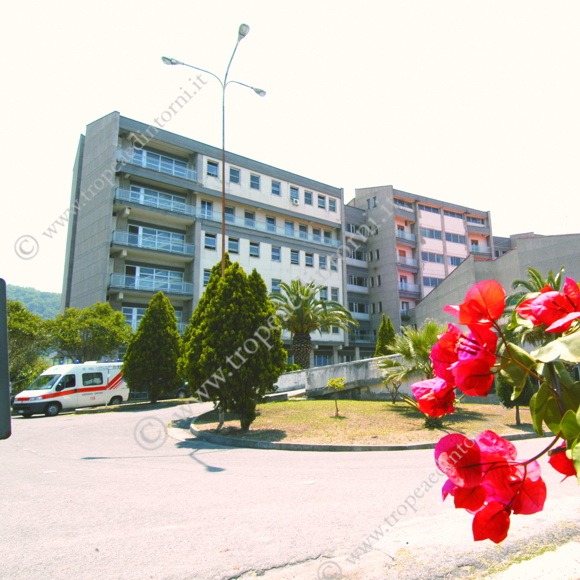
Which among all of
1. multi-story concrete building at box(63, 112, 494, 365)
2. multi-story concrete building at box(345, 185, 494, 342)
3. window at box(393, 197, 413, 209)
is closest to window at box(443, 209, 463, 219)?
multi-story concrete building at box(345, 185, 494, 342)

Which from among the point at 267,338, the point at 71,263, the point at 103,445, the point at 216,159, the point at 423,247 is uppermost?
the point at 216,159

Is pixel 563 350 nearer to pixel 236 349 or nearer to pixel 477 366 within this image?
pixel 477 366

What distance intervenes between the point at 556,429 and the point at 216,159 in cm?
4024

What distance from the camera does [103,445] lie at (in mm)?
11555

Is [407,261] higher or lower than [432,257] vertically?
lower

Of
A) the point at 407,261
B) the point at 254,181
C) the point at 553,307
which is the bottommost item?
the point at 553,307

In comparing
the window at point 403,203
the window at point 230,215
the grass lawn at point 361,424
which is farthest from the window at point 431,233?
the grass lawn at point 361,424

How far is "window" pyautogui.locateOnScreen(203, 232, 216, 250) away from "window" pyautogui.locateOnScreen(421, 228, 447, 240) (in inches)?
1139

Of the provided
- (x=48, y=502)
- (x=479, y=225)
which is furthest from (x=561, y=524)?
(x=479, y=225)

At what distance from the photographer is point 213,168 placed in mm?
38750

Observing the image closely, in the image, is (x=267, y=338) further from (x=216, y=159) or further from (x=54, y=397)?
(x=216, y=159)

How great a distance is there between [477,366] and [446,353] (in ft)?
0.30

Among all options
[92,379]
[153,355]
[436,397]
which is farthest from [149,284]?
[436,397]

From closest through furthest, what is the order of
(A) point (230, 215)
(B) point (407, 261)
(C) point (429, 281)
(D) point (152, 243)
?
(D) point (152, 243) < (A) point (230, 215) < (B) point (407, 261) < (C) point (429, 281)
